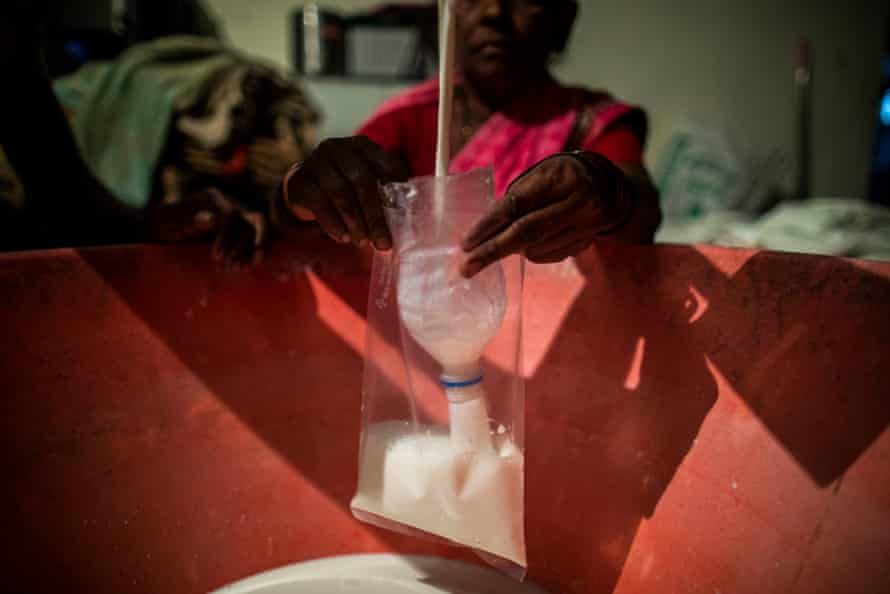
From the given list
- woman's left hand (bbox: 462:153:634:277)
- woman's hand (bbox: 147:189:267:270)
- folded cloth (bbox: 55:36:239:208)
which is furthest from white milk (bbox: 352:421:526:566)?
folded cloth (bbox: 55:36:239:208)

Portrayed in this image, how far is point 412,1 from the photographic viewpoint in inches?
71.3

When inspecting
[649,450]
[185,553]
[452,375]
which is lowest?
[185,553]

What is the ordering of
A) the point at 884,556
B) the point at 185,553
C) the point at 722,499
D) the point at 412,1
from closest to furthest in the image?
the point at 884,556, the point at 722,499, the point at 185,553, the point at 412,1

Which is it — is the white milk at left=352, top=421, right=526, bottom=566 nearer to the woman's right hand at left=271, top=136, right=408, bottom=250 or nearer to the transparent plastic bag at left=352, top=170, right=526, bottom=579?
the transparent plastic bag at left=352, top=170, right=526, bottom=579

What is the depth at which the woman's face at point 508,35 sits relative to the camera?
2.75ft

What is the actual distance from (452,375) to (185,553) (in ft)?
1.27

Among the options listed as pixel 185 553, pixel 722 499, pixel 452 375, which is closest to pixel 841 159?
pixel 722 499

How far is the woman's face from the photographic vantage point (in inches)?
33.0

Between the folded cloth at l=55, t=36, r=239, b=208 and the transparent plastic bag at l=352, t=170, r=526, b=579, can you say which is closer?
the transparent plastic bag at l=352, t=170, r=526, b=579

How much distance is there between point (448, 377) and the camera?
47 cm

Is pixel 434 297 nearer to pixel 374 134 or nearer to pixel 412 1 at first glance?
pixel 374 134

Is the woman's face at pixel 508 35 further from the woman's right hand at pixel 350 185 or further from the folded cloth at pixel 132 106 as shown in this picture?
the folded cloth at pixel 132 106

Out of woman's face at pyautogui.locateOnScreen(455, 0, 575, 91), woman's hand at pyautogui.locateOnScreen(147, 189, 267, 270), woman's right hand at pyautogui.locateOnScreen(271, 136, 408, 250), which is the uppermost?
woman's face at pyautogui.locateOnScreen(455, 0, 575, 91)

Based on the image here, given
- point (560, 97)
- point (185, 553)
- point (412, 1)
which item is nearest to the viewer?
point (185, 553)
